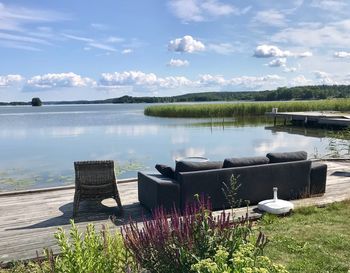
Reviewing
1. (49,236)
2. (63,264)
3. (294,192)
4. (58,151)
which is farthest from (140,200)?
(58,151)

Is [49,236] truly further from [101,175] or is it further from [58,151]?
[58,151]

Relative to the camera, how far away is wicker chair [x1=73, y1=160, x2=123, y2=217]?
4.97 metres

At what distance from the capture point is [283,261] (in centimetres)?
349

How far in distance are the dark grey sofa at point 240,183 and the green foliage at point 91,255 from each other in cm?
243

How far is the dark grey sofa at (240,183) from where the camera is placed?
491cm

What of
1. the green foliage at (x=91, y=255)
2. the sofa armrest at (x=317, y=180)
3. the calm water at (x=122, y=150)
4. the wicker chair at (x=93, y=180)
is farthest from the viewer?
the calm water at (x=122, y=150)

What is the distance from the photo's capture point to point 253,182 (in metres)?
5.40

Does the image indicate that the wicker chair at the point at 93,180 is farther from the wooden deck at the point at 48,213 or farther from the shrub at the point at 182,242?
the shrub at the point at 182,242

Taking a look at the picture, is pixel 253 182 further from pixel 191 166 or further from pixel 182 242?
pixel 182 242

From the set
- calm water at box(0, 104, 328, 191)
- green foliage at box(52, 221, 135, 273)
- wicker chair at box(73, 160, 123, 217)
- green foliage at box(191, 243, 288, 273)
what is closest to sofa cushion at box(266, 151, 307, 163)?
wicker chair at box(73, 160, 123, 217)

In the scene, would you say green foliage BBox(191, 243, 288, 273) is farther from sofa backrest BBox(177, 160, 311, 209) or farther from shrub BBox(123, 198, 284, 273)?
sofa backrest BBox(177, 160, 311, 209)

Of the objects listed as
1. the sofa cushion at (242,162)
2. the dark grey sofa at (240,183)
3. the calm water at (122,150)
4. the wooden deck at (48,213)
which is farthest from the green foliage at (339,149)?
the sofa cushion at (242,162)

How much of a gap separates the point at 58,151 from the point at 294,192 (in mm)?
12539

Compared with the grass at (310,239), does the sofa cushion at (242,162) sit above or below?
above
